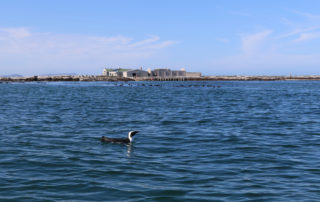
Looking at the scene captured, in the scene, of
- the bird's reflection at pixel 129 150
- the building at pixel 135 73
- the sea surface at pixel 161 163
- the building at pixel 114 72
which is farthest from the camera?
the building at pixel 114 72

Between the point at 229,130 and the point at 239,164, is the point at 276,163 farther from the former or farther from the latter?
the point at 229,130

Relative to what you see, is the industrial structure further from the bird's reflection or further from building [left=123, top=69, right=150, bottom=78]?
the bird's reflection

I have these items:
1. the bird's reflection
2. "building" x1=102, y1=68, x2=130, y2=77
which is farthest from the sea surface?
"building" x1=102, y1=68, x2=130, y2=77

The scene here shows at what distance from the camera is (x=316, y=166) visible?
40.3 feet

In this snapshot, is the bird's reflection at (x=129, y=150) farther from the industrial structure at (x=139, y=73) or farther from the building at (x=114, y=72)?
the building at (x=114, y=72)

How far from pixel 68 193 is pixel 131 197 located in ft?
5.77

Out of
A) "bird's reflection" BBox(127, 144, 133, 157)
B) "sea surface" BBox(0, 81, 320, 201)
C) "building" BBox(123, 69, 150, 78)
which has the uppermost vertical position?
"building" BBox(123, 69, 150, 78)

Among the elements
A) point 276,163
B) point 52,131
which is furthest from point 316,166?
point 52,131

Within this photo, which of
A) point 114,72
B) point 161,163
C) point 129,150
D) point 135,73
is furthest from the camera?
point 114,72

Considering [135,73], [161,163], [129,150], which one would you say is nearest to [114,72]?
[135,73]

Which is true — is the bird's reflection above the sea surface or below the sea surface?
below

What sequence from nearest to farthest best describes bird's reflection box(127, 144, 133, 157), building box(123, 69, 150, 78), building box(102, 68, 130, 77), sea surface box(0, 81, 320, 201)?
1. sea surface box(0, 81, 320, 201)
2. bird's reflection box(127, 144, 133, 157)
3. building box(123, 69, 150, 78)
4. building box(102, 68, 130, 77)

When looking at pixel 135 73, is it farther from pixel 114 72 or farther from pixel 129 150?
pixel 129 150

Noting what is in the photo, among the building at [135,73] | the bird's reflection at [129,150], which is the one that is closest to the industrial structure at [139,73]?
the building at [135,73]
